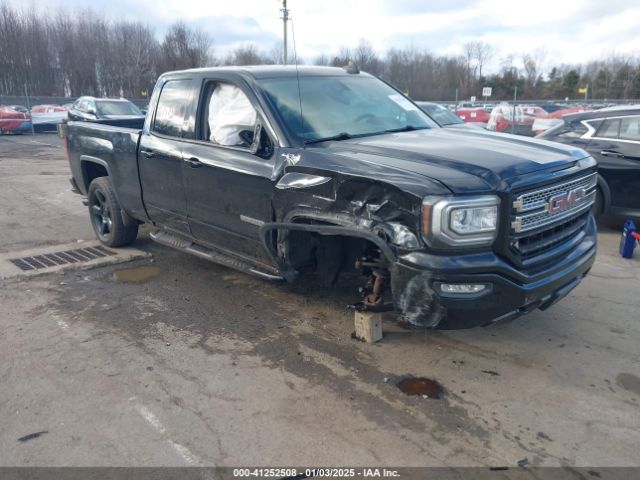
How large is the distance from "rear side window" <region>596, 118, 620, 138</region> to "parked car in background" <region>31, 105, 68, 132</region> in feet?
85.0

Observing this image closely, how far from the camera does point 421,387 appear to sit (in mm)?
3436

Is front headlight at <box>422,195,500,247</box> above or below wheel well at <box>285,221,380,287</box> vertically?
above

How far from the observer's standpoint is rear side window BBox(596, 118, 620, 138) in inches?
283

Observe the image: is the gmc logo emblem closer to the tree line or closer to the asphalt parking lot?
the asphalt parking lot

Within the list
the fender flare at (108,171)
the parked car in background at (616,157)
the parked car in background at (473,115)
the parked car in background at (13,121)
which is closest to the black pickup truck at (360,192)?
the fender flare at (108,171)

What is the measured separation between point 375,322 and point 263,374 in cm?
92

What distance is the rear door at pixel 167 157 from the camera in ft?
16.1

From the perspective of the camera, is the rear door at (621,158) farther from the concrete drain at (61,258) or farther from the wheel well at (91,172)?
the wheel well at (91,172)

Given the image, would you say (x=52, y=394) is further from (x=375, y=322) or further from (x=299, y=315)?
(x=375, y=322)

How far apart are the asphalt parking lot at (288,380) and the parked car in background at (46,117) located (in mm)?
24868

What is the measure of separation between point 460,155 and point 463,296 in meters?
0.92

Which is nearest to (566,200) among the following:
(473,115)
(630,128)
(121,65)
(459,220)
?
(459,220)

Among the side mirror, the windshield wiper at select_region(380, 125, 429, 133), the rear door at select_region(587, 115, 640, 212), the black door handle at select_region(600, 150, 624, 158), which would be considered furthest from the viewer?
the black door handle at select_region(600, 150, 624, 158)

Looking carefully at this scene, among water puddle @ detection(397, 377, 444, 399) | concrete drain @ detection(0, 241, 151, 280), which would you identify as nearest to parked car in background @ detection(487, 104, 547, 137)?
concrete drain @ detection(0, 241, 151, 280)
